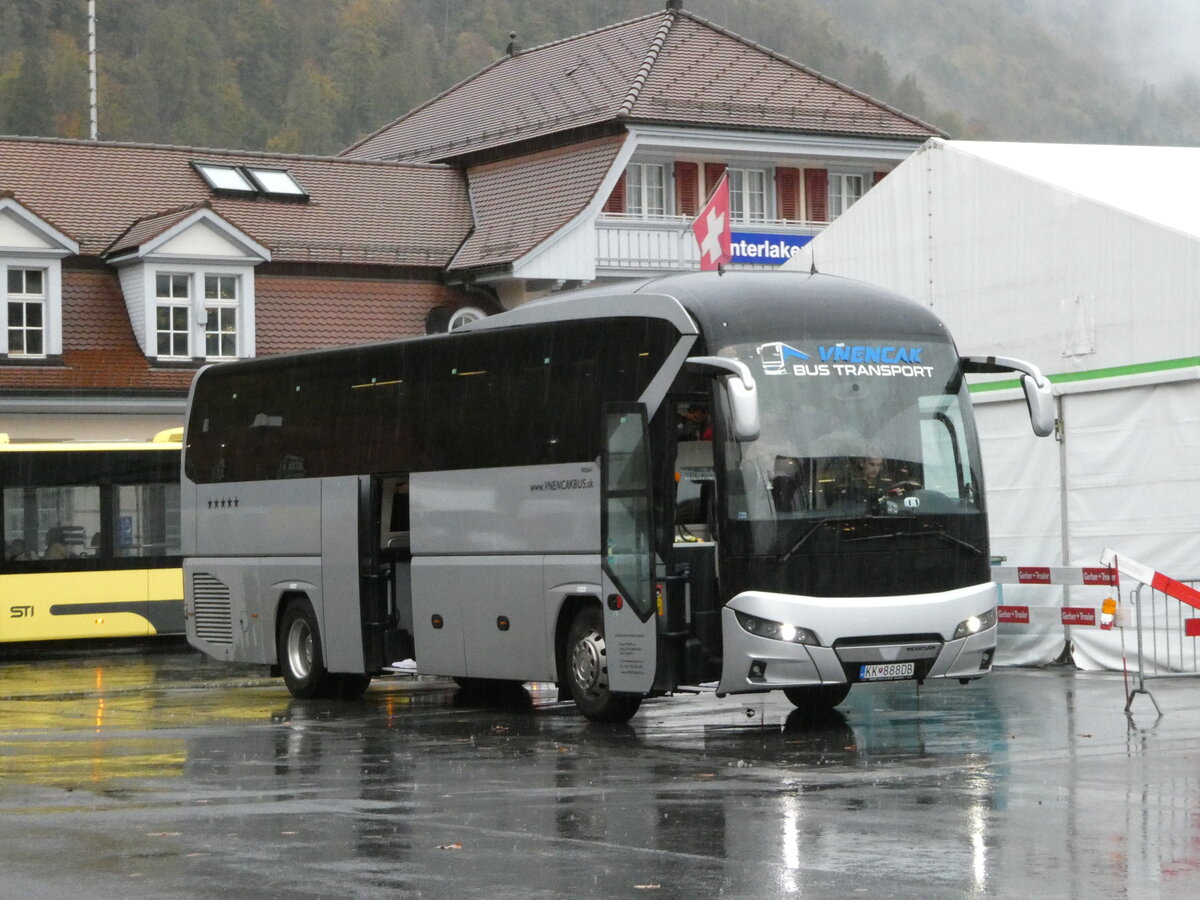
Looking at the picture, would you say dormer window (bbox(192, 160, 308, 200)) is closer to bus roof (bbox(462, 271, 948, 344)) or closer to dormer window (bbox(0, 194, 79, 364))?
dormer window (bbox(0, 194, 79, 364))

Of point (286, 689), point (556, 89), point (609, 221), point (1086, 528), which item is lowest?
point (286, 689)

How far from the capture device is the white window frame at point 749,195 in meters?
45.4

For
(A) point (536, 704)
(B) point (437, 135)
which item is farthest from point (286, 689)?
(B) point (437, 135)

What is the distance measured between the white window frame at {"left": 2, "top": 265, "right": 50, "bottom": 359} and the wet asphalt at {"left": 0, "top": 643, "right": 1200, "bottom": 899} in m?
20.4

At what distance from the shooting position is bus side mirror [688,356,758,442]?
14.9 m

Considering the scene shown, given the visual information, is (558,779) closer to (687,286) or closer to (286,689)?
(687,286)

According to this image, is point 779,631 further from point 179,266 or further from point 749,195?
point 749,195

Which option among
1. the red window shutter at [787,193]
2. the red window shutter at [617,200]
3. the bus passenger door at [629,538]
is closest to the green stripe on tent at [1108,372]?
the bus passenger door at [629,538]

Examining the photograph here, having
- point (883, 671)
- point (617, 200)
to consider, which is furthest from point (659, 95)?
point (883, 671)

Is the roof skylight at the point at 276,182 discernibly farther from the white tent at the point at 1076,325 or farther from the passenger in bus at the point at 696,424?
the passenger in bus at the point at 696,424

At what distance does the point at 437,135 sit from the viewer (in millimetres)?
50406

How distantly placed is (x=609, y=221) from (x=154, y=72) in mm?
60849

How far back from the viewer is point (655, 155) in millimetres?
44562

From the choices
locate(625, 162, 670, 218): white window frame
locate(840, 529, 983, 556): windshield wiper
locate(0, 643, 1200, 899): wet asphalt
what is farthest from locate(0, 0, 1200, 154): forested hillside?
locate(840, 529, 983, 556): windshield wiper
